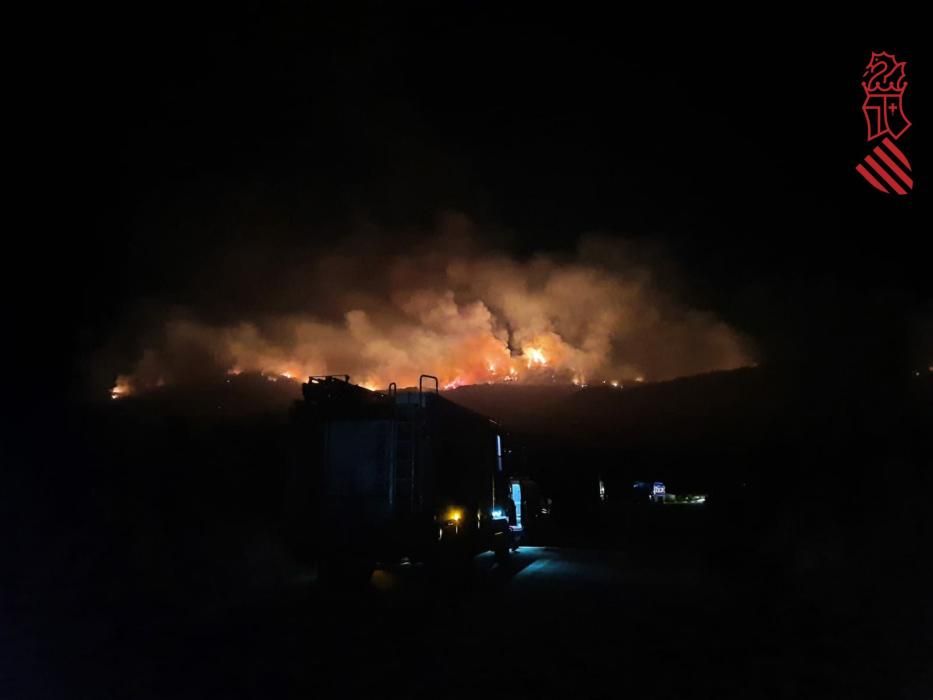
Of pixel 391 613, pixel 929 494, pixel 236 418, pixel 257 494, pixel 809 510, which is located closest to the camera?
pixel 391 613

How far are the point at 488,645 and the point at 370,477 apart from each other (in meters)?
5.17

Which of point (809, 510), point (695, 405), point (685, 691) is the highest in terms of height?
point (695, 405)

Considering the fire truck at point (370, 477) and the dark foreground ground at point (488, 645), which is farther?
the fire truck at point (370, 477)

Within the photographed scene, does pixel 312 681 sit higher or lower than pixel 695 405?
lower

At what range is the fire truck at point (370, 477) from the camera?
1338 cm

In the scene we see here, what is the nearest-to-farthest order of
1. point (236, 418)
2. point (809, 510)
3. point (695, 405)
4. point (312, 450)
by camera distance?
point (312, 450) < point (809, 510) < point (236, 418) < point (695, 405)

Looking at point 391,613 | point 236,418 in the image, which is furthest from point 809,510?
point 236,418

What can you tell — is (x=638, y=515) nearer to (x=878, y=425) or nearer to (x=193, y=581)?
(x=878, y=425)

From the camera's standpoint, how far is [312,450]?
1397 centimetres

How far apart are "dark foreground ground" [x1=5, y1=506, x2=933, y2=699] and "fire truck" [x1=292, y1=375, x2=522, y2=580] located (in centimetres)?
73

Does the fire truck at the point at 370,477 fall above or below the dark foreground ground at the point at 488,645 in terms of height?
above

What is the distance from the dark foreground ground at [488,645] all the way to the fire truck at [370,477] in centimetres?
73

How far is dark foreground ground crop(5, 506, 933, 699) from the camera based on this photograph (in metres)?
7.14

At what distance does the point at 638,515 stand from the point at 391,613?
2685 cm
